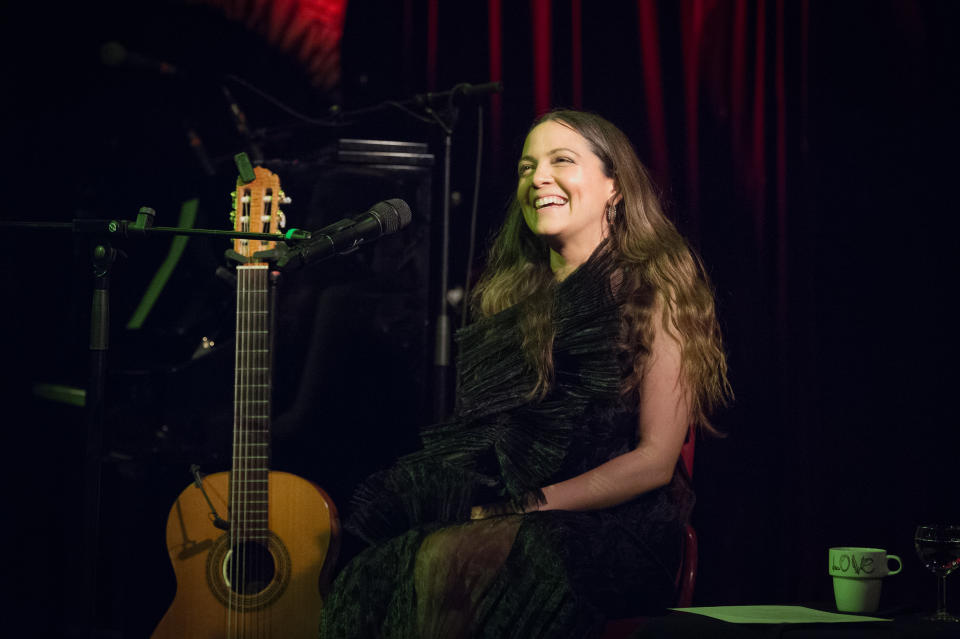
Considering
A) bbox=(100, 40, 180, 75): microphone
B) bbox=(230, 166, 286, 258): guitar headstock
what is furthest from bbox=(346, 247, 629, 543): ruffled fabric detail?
bbox=(100, 40, 180, 75): microphone

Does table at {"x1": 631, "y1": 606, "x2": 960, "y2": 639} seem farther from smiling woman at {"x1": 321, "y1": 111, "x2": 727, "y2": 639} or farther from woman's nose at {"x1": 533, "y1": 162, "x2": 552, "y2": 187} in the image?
woman's nose at {"x1": 533, "y1": 162, "x2": 552, "y2": 187}

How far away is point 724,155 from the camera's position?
2.94 metres

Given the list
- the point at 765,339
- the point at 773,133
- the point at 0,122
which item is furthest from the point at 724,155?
the point at 0,122

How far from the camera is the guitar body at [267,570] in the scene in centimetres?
231

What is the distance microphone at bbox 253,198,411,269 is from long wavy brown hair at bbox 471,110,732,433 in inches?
17.9

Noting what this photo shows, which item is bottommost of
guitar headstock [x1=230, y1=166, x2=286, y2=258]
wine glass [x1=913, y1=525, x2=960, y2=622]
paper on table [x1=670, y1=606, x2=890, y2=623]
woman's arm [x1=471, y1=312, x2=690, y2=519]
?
paper on table [x1=670, y1=606, x2=890, y2=623]

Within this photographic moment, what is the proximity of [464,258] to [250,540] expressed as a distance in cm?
118

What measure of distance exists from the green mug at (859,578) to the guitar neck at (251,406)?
1379 mm

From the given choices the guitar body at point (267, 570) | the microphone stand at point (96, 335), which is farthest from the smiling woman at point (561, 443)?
Result: the microphone stand at point (96, 335)

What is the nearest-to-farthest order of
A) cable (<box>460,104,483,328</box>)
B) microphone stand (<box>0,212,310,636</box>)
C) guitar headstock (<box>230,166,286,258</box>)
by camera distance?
1. microphone stand (<box>0,212,310,636</box>)
2. guitar headstock (<box>230,166,286,258</box>)
3. cable (<box>460,104,483,328</box>)

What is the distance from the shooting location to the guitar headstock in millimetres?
2555

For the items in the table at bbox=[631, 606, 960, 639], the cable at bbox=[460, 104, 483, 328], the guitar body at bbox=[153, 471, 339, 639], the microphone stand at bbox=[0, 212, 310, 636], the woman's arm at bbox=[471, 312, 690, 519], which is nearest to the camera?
the table at bbox=[631, 606, 960, 639]

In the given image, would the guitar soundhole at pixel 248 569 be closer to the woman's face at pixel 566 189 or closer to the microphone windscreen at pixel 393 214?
the microphone windscreen at pixel 393 214

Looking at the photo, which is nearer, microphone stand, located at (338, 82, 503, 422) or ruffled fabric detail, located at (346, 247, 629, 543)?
ruffled fabric detail, located at (346, 247, 629, 543)
